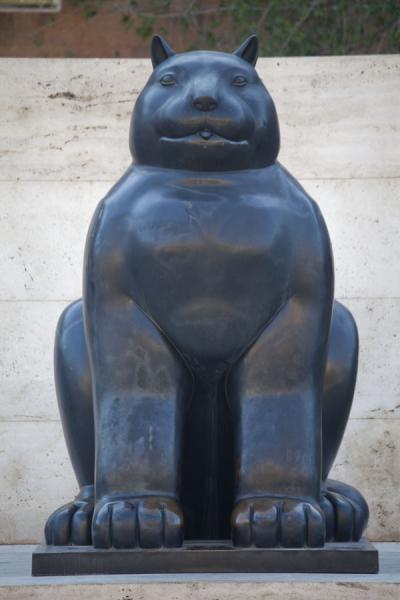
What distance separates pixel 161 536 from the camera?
2463 mm

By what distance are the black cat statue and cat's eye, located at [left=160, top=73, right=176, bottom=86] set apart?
0.06 ft

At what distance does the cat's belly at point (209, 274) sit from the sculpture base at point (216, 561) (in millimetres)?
396

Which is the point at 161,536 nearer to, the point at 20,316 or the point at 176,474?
the point at 176,474

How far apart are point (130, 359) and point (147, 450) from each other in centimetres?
17

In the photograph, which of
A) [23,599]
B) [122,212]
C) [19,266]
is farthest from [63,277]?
[23,599]

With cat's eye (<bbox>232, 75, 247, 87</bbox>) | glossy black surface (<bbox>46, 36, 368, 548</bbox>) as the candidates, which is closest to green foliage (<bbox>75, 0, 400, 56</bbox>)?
cat's eye (<bbox>232, 75, 247, 87</bbox>)

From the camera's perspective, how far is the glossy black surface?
2543mm

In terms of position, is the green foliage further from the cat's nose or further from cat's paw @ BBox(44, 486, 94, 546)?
cat's paw @ BBox(44, 486, 94, 546)

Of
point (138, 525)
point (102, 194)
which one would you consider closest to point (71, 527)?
point (138, 525)

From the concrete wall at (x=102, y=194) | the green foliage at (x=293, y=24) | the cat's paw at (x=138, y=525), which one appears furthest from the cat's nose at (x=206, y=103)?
the green foliage at (x=293, y=24)

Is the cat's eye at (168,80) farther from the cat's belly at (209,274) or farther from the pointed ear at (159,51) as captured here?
the cat's belly at (209,274)

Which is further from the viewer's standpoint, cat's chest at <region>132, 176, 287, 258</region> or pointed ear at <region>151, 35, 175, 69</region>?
pointed ear at <region>151, 35, 175, 69</region>

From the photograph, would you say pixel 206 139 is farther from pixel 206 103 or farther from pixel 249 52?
pixel 249 52

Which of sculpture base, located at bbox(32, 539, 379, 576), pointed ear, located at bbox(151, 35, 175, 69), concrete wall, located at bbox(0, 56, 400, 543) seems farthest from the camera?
concrete wall, located at bbox(0, 56, 400, 543)
